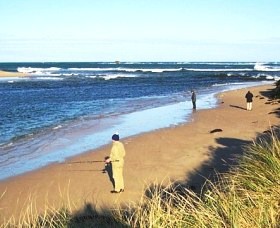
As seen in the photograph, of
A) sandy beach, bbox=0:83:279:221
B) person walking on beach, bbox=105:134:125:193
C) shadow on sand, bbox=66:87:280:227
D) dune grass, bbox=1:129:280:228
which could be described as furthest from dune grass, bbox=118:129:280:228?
person walking on beach, bbox=105:134:125:193

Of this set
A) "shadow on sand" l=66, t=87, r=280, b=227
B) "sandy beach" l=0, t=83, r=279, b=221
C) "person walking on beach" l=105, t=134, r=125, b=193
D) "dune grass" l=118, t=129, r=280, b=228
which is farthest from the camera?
"person walking on beach" l=105, t=134, r=125, b=193

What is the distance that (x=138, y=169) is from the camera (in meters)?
12.5

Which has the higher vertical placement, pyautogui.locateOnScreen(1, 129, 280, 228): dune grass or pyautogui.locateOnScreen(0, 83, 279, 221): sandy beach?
pyautogui.locateOnScreen(1, 129, 280, 228): dune grass

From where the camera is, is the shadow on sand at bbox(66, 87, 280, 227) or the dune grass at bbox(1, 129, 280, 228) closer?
the dune grass at bbox(1, 129, 280, 228)

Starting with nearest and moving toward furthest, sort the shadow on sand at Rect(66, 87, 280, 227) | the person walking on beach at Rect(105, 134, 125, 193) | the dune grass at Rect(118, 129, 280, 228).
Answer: the dune grass at Rect(118, 129, 280, 228) < the shadow on sand at Rect(66, 87, 280, 227) < the person walking on beach at Rect(105, 134, 125, 193)

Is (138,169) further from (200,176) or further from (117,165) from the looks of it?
(117,165)

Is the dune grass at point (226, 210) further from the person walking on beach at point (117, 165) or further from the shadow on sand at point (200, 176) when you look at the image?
the person walking on beach at point (117, 165)

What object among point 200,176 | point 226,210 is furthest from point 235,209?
point 200,176

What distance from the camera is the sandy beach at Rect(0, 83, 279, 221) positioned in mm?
10023

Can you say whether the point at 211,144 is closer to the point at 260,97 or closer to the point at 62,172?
the point at 62,172

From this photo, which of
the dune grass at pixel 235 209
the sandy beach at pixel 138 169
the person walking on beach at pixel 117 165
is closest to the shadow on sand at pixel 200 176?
the sandy beach at pixel 138 169

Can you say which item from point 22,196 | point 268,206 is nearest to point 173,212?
point 268,206

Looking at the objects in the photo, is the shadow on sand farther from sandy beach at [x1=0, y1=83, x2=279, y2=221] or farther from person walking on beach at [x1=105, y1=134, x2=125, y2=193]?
person walking on beach at [x1=105, y1=134, x2=125, y2=193]

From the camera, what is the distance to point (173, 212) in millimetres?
5242
